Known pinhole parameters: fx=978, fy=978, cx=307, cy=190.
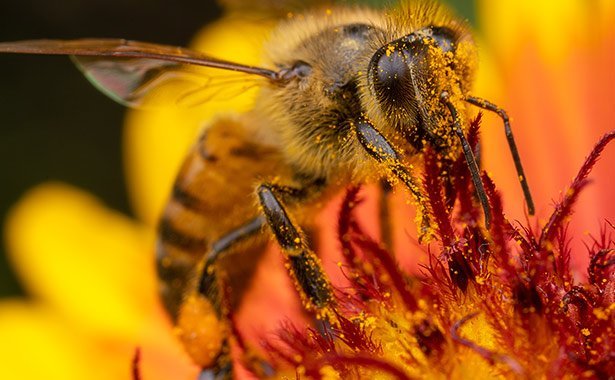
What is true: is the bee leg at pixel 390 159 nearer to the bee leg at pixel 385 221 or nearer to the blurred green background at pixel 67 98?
the bee leg at pixel 385 221

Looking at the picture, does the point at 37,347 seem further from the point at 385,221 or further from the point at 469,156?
the point at 469,156

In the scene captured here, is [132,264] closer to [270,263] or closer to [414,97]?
[270,263]

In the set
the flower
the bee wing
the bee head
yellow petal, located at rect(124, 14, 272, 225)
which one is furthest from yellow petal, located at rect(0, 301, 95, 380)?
the bee head

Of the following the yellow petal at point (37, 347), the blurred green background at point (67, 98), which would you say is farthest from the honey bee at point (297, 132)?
the blurred green background at point (67, 98)

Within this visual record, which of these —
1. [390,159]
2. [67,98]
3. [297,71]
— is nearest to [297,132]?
[297,71]

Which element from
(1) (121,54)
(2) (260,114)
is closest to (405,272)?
(2) (260,114)

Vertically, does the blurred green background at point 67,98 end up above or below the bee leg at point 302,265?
above
